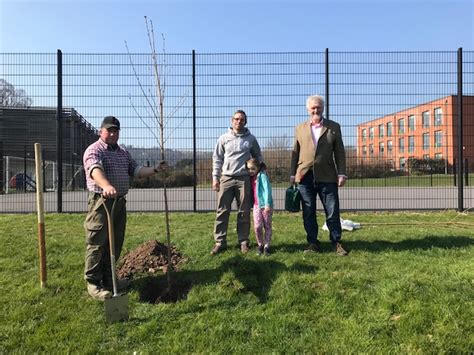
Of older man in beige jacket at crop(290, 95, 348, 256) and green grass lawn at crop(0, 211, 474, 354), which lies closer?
green grass lawn at crop(0, 211, 474, 354)

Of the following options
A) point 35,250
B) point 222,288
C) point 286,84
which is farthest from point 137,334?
point 286,84

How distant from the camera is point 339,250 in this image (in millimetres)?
4918

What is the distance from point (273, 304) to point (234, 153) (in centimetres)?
208

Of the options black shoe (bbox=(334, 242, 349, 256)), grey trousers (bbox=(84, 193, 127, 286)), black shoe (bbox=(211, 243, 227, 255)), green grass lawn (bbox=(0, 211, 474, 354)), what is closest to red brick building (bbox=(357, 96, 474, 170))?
green grass lawn (bbox=(0, 211, 474, 354))

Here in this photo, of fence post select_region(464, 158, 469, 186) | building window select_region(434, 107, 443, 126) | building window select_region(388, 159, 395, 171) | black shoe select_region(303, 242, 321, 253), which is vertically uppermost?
building window select_region(434, 107, 443, 126)

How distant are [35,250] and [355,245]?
4339mm

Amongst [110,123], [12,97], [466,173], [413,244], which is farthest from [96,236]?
[466,173]

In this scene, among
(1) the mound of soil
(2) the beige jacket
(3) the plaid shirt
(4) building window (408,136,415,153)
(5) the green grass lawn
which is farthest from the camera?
(4) building window (408,136,415,153)

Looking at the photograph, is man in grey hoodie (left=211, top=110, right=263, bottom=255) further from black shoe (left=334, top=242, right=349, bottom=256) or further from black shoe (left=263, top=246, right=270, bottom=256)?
black shoe (left=334, top=242, right=349, bottom=256)

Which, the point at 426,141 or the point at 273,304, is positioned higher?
the point at 426,141

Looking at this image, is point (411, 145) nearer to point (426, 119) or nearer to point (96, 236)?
point (426, 119)

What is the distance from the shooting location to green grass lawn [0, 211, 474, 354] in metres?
3.08

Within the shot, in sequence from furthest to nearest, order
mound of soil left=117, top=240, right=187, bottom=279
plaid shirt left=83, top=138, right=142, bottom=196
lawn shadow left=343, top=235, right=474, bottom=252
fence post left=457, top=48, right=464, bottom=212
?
fence post left=457, top=48, right=464, bottom=212
lawn shadow left=343, top=235, right=474, bottom=252
mound of soil left=117, top=240, right=187, bottom=279
plaid shirt left=83, top=138, right=142, bottom=196

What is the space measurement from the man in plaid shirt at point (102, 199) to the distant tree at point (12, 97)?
6519 mm
